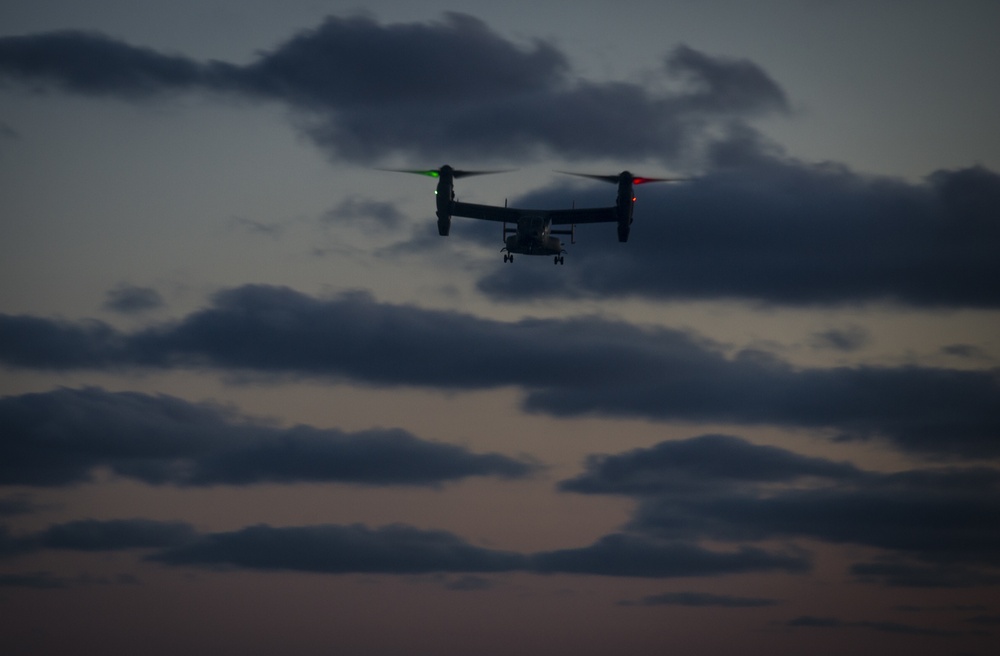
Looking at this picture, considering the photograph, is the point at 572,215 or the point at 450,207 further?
the point at 572,215

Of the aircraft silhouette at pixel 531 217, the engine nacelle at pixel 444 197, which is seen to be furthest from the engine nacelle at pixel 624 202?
the engine nacelle at pixel 444 197

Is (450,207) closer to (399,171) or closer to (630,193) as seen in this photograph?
(399,171)

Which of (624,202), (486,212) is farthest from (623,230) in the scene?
(486,212)

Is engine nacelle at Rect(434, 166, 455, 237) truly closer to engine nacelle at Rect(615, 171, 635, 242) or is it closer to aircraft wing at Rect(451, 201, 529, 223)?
aircraft wing at Rect(451, 201, 529, 223)

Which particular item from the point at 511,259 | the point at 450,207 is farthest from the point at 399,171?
the point at 511,259

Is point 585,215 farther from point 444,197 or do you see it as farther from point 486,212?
point 444,197

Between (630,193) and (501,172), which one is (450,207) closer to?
(501,172)

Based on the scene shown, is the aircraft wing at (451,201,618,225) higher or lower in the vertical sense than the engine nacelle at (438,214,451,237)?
higher

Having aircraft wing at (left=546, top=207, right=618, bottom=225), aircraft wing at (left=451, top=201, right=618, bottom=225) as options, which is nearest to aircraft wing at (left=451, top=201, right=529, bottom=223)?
aircraft wing at (left=451, top=201, right=618, bottom=225)
